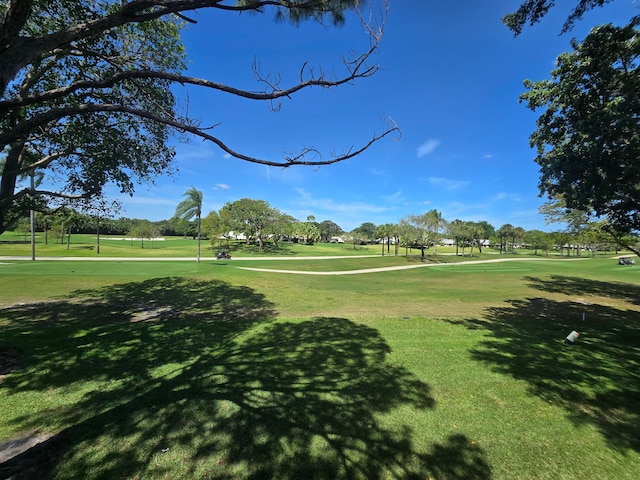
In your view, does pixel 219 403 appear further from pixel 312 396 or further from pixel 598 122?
pixel 598 122

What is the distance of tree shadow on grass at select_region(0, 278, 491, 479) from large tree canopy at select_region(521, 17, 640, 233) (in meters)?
8.76

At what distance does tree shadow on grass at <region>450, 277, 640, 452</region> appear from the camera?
14.3 ft

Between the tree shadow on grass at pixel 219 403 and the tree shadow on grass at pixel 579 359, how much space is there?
2.33 m

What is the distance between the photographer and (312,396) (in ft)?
15.1

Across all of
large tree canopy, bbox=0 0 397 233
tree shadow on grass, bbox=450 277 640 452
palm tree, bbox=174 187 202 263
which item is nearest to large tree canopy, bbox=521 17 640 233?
tree shadow on grass, bbox=450 277 640 452

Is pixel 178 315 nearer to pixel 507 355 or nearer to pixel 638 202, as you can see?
→ pixel 507 355

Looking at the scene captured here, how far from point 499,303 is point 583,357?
809 centimetres

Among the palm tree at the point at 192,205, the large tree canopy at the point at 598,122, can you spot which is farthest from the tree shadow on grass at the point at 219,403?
the palm tree at the point at 192,205

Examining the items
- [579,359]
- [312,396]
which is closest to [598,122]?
[579,359]

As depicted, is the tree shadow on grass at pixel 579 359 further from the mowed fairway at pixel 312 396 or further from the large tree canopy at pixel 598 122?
the large tree canopy at pixel 598 122

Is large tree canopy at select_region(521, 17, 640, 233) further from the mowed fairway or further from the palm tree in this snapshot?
the palm tree

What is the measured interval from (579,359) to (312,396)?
6.67 m

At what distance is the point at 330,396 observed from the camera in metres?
4.61

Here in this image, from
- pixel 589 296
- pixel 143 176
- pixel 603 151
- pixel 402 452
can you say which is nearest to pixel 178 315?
pixel 143 176
